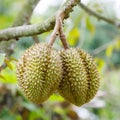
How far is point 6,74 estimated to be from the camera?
1814mm

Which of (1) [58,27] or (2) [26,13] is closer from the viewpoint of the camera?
(1) [58,27]

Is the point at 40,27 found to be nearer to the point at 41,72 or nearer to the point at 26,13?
the point at 41,72

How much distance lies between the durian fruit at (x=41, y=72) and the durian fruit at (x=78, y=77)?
1.4 inches

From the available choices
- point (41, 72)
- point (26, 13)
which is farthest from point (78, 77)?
point (26, 13)

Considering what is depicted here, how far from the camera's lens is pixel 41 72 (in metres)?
1.15

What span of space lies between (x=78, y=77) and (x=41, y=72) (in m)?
0.11

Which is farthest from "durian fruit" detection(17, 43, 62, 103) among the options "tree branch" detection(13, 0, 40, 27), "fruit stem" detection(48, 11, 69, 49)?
"tree branch" detection(13, 0, 40, 27)

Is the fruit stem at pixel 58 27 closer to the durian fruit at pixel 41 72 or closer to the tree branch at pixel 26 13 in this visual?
the durian fruit at pixel 41 72

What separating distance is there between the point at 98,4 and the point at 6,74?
28.3 inches

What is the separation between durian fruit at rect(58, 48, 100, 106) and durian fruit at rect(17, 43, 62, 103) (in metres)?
0.04

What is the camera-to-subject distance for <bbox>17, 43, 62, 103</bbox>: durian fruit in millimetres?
1143

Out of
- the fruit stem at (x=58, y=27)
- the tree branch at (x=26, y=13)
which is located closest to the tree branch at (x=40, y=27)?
the fruit stem at (x=58, y=27)

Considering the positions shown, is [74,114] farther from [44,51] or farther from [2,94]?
[44,51]

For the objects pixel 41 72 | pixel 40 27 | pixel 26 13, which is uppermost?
pixel 26 13
